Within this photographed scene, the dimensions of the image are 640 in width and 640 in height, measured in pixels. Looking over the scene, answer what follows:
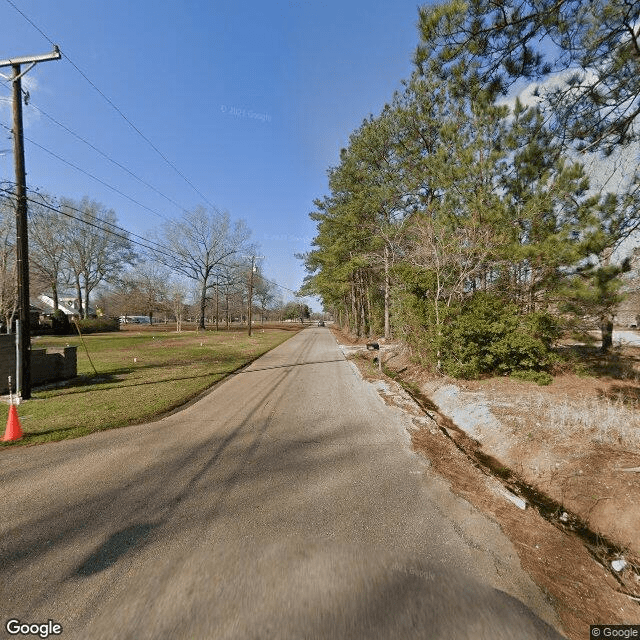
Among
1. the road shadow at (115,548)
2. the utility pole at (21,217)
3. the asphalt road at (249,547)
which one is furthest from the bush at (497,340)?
the utility pole at (21,217)

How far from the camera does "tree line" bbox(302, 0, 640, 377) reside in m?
4.80

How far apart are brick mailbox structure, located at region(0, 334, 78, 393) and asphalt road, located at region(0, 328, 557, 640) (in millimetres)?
4832

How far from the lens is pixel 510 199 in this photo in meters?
7.13

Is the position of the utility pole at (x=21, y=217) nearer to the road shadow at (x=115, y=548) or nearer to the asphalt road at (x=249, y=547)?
the asphalt road at (x=249, y=547)

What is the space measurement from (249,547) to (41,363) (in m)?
10.0

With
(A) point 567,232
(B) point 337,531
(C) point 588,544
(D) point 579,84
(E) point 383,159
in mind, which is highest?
(E) point 383,159

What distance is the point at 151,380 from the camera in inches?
388

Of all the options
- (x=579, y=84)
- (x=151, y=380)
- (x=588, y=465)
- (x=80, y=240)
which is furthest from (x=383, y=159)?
(x=80, y=240)

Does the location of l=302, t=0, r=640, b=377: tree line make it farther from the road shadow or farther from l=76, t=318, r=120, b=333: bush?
l=76, t=318, r=120, b=333: bush

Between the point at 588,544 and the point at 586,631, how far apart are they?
1310 mm

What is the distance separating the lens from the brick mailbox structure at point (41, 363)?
26.2 feet

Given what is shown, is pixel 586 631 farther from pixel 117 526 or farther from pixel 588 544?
pixel 117 526

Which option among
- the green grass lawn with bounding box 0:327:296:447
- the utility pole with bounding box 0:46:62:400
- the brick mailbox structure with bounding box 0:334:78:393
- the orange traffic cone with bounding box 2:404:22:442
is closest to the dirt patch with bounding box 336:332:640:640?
the green grass lawn with bounding box 0:327:296:447

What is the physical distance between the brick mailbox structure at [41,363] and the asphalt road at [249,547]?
190 inches
